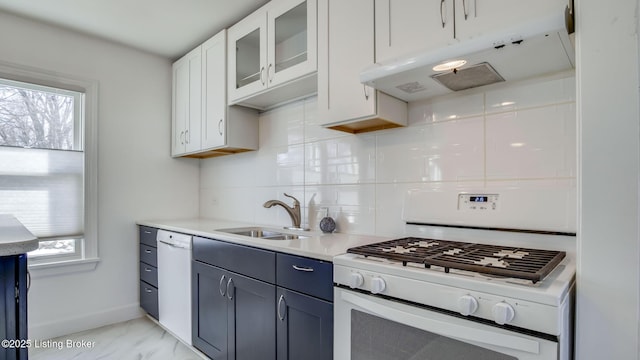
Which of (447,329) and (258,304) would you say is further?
(258,304)

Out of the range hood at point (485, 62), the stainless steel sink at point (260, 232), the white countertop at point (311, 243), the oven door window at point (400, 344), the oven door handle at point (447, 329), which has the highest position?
the range hood at point (485, 62)

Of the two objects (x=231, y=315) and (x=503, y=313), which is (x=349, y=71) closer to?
(x=503, y=313)

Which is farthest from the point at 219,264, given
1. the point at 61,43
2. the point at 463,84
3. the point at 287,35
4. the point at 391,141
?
the point at 61,43

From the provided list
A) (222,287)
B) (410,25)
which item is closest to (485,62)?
(410,25)

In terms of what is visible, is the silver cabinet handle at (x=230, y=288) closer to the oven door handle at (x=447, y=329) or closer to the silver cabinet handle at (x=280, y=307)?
the silver cabinet handle at (x=280, y=307)

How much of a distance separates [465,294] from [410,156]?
2.97 feet

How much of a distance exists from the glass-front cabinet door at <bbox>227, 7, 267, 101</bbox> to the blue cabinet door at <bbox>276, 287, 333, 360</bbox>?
132cm

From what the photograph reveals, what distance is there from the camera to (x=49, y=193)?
2564mm

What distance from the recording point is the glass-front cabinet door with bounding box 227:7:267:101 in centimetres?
214

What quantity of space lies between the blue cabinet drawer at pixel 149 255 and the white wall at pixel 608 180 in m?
2.62

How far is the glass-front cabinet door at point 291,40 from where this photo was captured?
72.2 inches

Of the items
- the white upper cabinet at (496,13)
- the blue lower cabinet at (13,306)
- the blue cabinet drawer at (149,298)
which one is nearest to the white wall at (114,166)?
the blue cabinet drawer at (149,298)

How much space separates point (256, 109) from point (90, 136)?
1.36 meters

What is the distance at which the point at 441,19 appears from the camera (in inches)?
52.0
